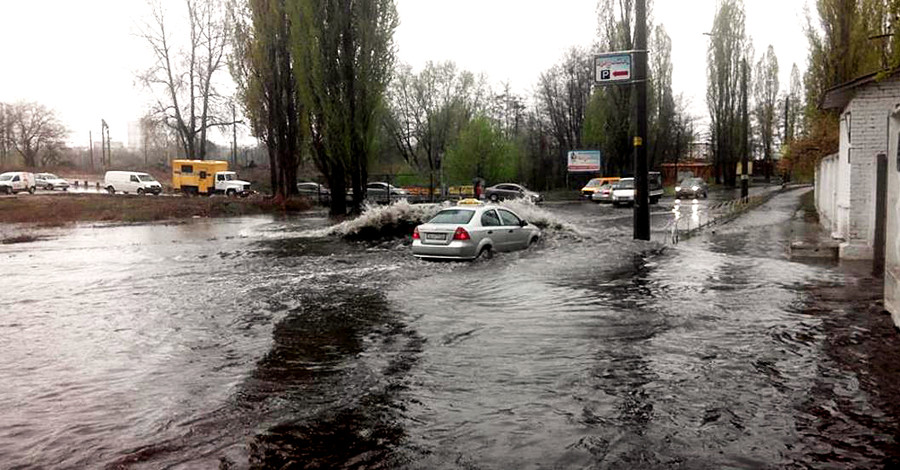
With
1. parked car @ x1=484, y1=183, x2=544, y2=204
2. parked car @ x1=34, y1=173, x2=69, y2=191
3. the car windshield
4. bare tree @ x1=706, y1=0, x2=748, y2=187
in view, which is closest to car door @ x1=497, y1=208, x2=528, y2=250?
the car windshield

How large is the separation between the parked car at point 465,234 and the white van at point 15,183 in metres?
47.2

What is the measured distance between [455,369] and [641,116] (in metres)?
11.1

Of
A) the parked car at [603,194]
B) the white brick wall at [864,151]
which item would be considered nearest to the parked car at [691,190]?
the parked car at [603,194]

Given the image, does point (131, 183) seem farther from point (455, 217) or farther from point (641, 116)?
point (641, 116)

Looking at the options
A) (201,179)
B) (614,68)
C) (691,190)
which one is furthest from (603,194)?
(614,68)

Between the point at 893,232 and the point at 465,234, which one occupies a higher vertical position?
the point at 893,232

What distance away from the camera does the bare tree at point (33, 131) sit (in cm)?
8588

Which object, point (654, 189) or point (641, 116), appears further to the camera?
point (654, 189)

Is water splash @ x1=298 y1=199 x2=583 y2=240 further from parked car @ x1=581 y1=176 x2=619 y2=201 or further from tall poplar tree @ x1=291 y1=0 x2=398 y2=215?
parked car @ x1=581 y1=176 x2=619 y2=201

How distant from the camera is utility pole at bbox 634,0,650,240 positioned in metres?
16.0

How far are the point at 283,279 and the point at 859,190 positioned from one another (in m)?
11.7

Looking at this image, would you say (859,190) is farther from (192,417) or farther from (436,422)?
(192,417)

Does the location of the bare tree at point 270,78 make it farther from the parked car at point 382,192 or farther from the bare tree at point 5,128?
the bare tree at point 5,128

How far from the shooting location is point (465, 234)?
49.7ft
